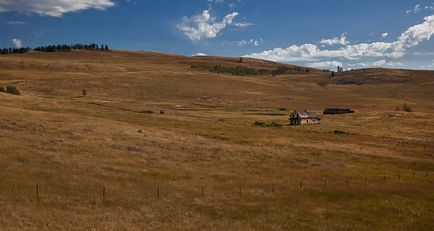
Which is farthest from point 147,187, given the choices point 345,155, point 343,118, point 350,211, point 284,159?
point 343,118

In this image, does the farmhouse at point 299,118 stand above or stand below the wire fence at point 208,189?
below

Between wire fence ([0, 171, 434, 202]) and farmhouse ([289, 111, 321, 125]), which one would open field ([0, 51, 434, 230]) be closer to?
wire fence ([0, 171, 434, 202])

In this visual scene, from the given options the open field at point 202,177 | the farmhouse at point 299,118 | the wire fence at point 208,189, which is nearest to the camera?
the open field at point 202,177

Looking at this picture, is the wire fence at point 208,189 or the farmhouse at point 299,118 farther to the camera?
the farmhouse at point 299,118

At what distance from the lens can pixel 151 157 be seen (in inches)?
1847

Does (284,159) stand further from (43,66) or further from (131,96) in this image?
(43,66)

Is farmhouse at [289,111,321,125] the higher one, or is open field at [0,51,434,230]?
open field at [0,51,434,230]

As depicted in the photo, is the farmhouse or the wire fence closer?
the wire fence

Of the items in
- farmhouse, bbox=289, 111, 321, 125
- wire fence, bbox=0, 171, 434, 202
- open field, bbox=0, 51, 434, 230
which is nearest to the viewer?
open field, bbox=0, 51, 434, 230

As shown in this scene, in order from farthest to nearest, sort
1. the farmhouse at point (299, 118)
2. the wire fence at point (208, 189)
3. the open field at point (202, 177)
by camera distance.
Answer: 1. the farmhouse at point (299, 118)
2. the wire fence at point (208, 189)
3. the open field at point (202, 177)

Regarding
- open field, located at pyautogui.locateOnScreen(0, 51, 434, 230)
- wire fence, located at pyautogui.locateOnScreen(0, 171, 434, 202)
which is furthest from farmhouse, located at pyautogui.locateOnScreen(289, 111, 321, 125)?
wire fence, located at pyautogui.locateOnScreen(0, 171, 434, 202)

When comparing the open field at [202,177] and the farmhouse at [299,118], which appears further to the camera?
the farmhouse at [299,118]

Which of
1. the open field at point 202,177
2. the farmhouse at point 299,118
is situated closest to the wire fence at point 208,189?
the open field at point 202,177

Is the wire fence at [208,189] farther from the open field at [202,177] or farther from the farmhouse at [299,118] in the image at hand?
the farmhouse at [299,118]
